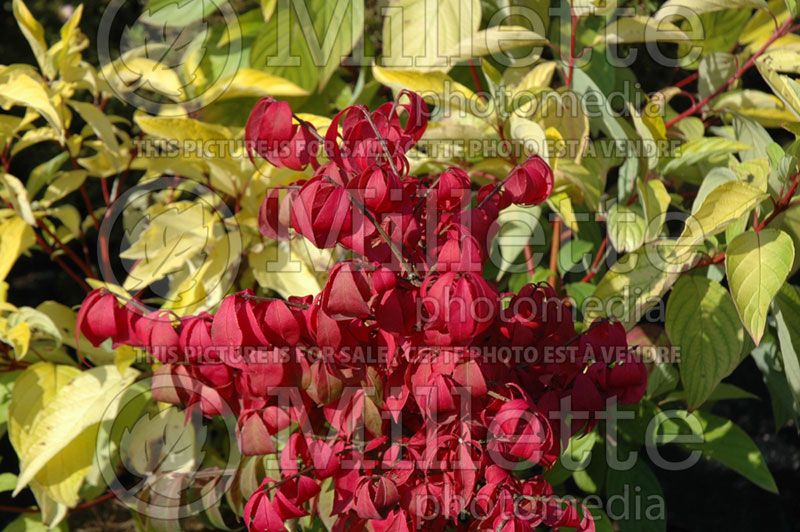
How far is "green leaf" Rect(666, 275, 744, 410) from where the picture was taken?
2.72 ft

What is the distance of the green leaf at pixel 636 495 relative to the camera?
3.17 ft

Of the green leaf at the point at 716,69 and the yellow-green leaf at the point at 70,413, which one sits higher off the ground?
the green leaf at the point at 716,69

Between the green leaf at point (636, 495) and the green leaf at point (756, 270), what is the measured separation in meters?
0.33

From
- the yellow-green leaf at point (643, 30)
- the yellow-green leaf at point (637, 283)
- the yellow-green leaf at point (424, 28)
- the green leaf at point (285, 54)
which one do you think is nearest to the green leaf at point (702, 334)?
the yellow-green leaf at point (637, 283)

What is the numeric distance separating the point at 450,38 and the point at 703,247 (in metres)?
0.43

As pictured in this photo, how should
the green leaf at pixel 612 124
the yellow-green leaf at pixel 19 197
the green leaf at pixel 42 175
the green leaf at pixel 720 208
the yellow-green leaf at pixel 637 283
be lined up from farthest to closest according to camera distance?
the green leaf at pixel 42 175, the yellow-green leaf at pixel 19 197, the green leaf at pixel 612 124, the yellow-green leaf at pixel 637 283, the green leaf at pixel 720 208

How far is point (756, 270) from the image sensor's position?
738 millimetres

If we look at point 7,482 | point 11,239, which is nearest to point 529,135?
point 11,239

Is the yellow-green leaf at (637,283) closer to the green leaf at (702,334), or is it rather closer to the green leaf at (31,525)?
the green leaf at (702,334)

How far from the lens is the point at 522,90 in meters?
0.98

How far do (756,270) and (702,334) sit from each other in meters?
0.13

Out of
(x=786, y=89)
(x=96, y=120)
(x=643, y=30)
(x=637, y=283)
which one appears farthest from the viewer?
(x=96, y=120)

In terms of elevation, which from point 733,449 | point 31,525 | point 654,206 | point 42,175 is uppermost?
point 654,206

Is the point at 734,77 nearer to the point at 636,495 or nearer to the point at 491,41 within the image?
the point at 491,41
